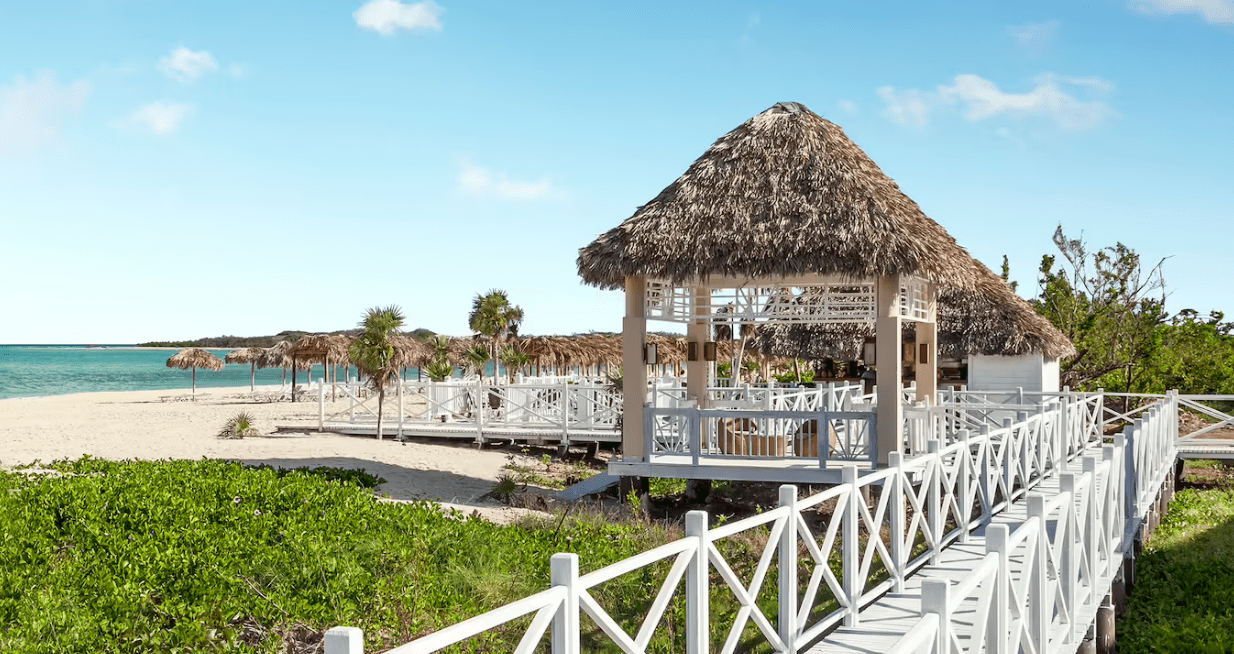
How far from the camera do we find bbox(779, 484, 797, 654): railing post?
4.91 m

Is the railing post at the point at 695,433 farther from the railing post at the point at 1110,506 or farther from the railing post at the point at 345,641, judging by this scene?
the railing post at the point at 345,641

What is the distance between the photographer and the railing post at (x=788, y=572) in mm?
4914

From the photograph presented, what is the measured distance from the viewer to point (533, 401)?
1948 centimetres

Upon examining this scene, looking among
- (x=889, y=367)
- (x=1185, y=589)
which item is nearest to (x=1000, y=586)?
(x=1185, y=589)

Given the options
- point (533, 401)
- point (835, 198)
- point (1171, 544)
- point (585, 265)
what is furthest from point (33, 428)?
point (1171, 544)

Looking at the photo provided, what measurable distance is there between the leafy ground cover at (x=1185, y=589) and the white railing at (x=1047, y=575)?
52 centimetres

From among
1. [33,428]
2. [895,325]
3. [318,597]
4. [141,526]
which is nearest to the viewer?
[318,597]

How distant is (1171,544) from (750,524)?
8.30 m

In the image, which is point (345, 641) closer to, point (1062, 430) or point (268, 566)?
point (268, 566)

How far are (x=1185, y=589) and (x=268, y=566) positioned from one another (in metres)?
7.49

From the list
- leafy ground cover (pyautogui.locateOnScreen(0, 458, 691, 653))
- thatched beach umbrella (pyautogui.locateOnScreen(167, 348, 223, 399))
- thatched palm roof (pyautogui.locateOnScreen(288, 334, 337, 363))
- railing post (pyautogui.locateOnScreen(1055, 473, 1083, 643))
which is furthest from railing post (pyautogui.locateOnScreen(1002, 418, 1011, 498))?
thatched beach umbrella (pyautogui.locateOnScreen(167, 348, 223, 399))

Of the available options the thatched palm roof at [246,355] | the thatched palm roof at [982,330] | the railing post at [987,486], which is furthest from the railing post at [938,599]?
the thatched palm roof at [246,355]

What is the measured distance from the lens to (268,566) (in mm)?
6676

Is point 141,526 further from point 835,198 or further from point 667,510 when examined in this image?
point 835,198
